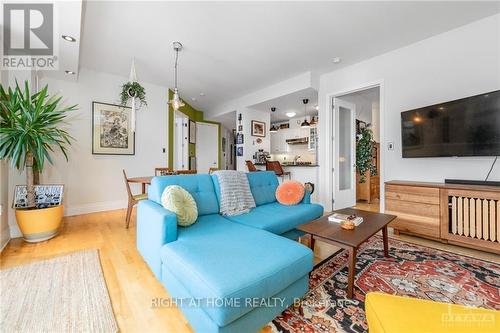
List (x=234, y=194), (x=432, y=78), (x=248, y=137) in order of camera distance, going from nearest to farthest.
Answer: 1. (x=234, y=194)
2. (x=432, y=78)
3. (x=248, y=137)

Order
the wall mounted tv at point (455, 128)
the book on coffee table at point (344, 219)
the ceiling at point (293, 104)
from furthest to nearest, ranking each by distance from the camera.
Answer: the ceiling at point (293, 104) < the wall mounted tv at point (455, 128) < the book on coffee table at point (344, 219)

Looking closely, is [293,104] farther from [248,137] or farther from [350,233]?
[350,233]

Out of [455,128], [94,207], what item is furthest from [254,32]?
[94,207]

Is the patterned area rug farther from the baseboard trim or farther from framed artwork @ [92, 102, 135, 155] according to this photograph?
framed artwork @ [92, 102, 135, 155]

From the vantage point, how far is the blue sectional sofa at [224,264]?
1007 millimetres

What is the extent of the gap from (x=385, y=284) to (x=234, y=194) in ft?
5.12

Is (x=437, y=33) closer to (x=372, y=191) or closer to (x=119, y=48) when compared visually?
(x=372, y=191)

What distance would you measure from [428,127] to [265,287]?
304cm

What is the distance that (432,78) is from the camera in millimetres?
2871

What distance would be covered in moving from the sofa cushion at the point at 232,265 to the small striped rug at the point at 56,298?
53 cm

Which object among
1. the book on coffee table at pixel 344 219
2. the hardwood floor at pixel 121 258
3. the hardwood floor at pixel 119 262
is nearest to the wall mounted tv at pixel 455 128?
the hardwood floor at pixel 121 258

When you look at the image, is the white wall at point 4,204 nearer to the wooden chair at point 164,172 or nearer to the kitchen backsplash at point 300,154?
the wooden chair at point 164,172

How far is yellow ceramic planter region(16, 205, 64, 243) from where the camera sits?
2.45 metres

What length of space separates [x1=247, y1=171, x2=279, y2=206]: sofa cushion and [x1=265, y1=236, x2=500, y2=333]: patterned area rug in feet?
3.23
